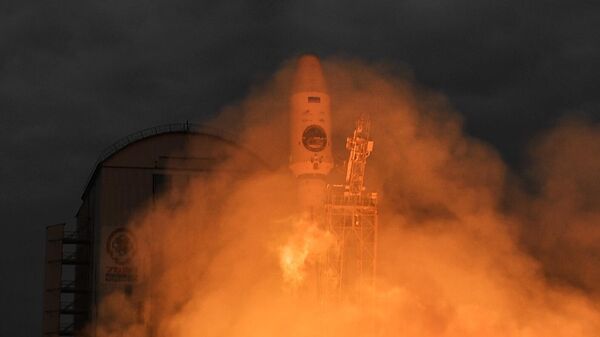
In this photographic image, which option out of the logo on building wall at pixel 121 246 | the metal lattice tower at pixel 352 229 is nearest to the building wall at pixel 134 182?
the logo on building wall at pixel 121 246

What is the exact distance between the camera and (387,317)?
5997 centimetres

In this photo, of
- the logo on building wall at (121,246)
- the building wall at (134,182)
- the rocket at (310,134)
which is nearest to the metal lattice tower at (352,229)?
the rocket at (310,134)

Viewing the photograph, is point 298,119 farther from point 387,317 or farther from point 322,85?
point 387,317

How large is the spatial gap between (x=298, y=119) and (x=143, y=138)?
1008 cm

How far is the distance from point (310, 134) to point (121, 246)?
12.5 metres

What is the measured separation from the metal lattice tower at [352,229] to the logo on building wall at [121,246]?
10483mm

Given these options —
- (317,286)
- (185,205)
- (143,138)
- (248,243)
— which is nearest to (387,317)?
(317,286)

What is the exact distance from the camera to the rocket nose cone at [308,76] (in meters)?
57.3

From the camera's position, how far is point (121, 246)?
201ft

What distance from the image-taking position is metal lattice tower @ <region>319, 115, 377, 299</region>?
58562 mm

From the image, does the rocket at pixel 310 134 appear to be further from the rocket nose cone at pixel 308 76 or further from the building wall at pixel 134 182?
the building wall at pixel 134 182

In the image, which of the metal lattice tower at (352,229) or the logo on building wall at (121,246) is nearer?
the metal lattice tower at (352,229)

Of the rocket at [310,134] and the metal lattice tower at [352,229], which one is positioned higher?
the rocket at [310,134]

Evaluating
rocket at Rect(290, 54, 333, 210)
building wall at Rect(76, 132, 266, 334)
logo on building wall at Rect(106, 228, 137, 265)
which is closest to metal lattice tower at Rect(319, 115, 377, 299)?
rocket at Rect(290, 54, 333, 210)
